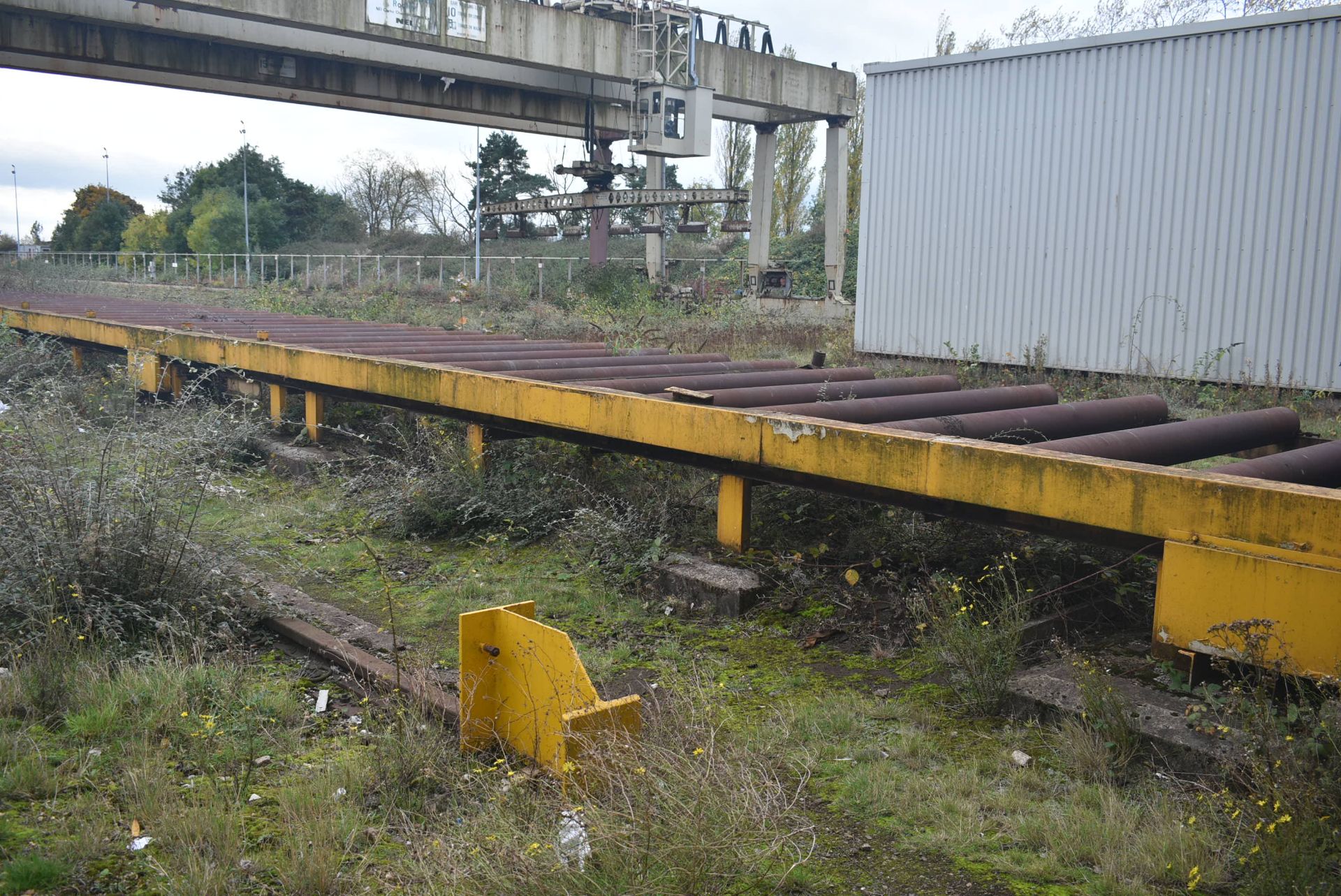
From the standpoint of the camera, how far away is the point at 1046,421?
4.45 meters

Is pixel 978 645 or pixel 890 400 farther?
pixel 890 400

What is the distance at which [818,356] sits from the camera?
654cm

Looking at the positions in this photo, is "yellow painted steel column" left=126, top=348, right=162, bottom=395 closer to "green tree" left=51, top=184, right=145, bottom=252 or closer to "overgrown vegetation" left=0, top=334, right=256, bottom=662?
"overgrown vegetation" left=0, top=334, right=256, bottom=662

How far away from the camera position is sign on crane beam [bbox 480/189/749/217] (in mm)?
19688

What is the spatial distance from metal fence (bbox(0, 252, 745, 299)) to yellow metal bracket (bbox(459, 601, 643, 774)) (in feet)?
64.9

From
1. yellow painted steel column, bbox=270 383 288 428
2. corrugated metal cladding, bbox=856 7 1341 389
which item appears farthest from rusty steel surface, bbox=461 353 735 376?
corrugated metal cladding, bbox=856 7 1341 389

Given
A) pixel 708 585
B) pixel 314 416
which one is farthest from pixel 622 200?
pixel 708 585

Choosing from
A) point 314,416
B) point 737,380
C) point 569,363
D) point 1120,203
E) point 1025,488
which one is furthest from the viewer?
point 1120,203

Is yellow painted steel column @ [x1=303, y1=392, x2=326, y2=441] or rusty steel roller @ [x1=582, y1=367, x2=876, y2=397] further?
yellow painted steel column @ [x1=303, y1=392, x2=326, y2=441]

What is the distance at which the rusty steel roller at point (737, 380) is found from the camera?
5422 millimetres

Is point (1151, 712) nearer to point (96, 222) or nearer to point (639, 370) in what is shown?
point (639, 370)

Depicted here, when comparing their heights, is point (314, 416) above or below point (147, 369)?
below

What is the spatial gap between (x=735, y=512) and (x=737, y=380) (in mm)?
1357

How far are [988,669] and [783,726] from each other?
678 millimetres
